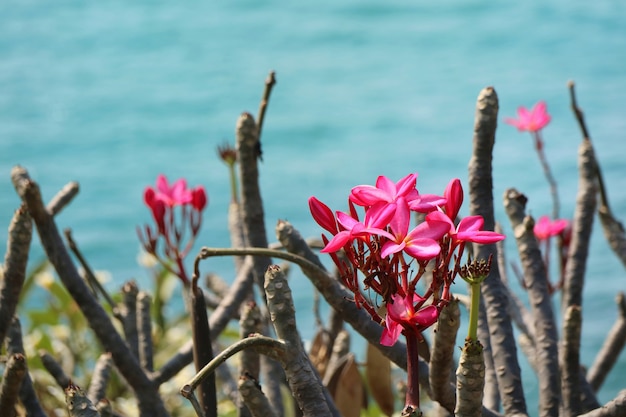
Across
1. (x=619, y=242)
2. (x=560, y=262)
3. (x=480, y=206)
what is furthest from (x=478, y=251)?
(x=560, y=262)

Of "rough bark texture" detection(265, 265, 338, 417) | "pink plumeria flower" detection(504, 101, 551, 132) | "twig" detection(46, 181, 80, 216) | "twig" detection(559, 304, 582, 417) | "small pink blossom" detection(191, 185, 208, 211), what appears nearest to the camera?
"rough bark texture" detection(265, 265, 338, 417)

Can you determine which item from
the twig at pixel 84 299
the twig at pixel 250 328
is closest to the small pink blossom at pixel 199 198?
the twig at pixel 84 299

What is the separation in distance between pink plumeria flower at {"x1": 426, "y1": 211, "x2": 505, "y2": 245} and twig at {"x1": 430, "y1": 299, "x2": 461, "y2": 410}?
4 cm

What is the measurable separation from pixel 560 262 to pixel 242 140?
25.8 inches

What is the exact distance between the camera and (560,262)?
140 centimetres

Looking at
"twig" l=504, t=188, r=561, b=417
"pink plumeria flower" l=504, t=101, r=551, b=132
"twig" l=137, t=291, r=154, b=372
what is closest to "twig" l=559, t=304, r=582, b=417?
"twig" l=504, t=188, r=561, b=417

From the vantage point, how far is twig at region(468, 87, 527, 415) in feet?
2.53

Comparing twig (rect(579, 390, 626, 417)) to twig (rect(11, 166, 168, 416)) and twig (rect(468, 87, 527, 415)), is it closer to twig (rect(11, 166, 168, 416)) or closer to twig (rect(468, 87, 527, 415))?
twig (rect(468, 87, 527, 415))

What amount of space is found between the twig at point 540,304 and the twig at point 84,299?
13.7 inches

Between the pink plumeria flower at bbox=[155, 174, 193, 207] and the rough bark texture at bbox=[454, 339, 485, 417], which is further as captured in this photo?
the pink plumeria flower at bbox=[155, 174, 193, 207]

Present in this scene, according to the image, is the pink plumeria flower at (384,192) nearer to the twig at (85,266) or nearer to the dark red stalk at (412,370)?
the dark red stalk at (412,370)

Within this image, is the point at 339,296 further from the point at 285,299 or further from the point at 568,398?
the point at 568,398

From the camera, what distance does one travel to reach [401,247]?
51cm

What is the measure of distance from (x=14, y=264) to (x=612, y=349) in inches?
29.0
